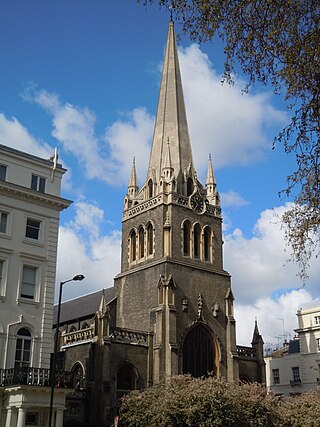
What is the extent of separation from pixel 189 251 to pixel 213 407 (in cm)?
1909

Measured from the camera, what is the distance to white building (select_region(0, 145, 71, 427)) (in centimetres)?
2875

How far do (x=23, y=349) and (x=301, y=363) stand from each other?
38.6 meters

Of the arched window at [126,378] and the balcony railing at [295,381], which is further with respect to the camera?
the balcony railing at [295,381]

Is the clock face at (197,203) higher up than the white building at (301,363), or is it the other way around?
the clock face at (197,203)

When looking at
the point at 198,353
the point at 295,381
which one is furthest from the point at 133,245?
the point at 295,381

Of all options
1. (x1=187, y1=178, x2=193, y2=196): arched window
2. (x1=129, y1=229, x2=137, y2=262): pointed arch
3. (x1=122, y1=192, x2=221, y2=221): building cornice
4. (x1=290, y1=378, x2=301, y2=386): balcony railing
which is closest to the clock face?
(x1=122, y1=192, x2=221, y2=221): building cornice

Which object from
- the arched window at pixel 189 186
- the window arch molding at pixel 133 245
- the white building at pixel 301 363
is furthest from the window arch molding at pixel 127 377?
the white building at pixel 301 363

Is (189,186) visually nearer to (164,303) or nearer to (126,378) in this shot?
(164,303)

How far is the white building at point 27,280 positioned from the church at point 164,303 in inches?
453

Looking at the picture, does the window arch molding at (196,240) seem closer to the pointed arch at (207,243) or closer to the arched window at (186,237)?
the arched window at (186,237)

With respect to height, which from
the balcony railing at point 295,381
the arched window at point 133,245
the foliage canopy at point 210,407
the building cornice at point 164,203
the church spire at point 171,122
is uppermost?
the church spire at point 171,122

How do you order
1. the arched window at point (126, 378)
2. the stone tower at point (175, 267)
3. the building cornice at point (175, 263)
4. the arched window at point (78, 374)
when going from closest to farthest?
the arched window at point (78, 374) < the arched window at point (126, 378) < the stone tower at point (175, 267) < the building cornice at point (175, 263)

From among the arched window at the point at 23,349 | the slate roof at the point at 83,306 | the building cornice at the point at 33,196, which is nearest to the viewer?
the arched window at the point at 23,349

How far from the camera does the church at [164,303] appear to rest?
4312 cm
